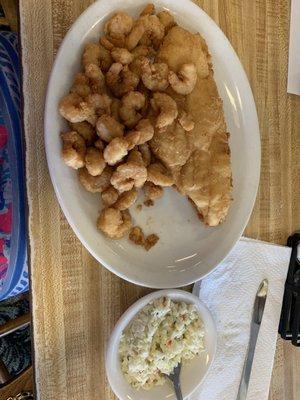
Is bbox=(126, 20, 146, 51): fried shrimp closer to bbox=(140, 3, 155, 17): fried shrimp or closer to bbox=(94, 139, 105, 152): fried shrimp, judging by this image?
bbox=(140, 3, 155, 17): fried shrimp

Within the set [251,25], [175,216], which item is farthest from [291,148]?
[175,216]

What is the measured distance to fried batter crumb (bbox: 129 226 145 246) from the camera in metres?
1.19

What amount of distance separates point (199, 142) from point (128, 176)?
227 millimetres

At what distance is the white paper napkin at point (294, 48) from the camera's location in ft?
4.97

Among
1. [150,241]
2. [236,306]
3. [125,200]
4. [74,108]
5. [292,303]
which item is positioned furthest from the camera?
[292,303]

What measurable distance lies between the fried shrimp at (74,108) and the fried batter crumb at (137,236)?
0.31 metres

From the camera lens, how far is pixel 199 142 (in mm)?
1196

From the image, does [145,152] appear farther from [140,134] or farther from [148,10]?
[148,10]

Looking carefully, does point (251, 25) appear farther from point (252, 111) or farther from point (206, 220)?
point (206, 220)

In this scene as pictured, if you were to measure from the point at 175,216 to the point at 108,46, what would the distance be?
450mm

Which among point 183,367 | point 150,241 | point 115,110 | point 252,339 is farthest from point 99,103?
point 252,339

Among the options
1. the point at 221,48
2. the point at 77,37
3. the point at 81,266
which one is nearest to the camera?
the point at 77,37

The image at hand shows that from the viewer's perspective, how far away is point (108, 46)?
1104 mm

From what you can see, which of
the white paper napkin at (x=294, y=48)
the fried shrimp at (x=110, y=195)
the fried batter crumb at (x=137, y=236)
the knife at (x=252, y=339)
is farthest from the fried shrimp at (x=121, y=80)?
the knife at (x=252, y=339)
